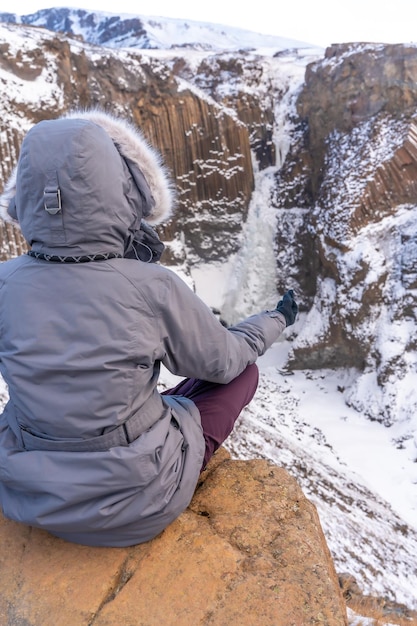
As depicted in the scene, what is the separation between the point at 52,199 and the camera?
1.67 metres

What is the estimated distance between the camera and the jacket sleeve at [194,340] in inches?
74.3

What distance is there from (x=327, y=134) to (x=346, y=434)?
937 centimetres

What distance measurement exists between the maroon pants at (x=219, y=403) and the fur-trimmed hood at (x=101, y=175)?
913 mm

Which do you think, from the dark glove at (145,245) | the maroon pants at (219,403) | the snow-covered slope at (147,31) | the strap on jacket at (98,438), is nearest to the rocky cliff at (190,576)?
the maroon pants at (219,403)

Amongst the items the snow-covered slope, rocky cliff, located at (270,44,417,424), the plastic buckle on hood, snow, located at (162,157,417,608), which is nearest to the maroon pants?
the plastic buckle on hood

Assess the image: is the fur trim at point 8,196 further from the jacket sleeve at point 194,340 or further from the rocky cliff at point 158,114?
the rocky cliff at point 158,114

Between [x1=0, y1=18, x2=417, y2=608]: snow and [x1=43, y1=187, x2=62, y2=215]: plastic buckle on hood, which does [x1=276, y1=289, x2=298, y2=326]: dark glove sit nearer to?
[x1=43, y1=187, x2=62, y2=215]: plastic buckle on hood

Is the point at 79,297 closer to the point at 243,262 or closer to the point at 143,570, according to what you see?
the point at 143,570

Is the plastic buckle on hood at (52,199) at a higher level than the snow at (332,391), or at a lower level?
higher

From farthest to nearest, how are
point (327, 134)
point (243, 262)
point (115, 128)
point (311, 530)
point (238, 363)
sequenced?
point (243, 262), point (327, 134), point (311, 530), point (238, 363), point (115, 128)

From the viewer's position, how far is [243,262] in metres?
15.7

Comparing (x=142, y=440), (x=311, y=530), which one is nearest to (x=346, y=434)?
(x=311, y=530)

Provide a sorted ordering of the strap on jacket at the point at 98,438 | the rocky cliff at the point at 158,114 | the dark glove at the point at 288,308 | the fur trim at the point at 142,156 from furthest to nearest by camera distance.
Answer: the rocky cliff at the point at 158,114, the dark glove at the point at 288,308, the fur trim at the point at 142,156, the strap on jacket at the point at 98,438

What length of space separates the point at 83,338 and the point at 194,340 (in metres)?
0.47
